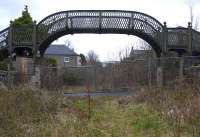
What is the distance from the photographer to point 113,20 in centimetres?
2627

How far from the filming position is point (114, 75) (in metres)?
27.0

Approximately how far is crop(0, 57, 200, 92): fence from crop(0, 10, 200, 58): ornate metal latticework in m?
1.76

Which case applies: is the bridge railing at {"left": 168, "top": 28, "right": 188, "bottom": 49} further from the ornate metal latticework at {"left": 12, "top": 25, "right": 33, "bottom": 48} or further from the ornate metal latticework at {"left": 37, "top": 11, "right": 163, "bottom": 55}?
the ornate metal latticework at {"left": 12, "top": 25, "right": 33, "bottom": 48}

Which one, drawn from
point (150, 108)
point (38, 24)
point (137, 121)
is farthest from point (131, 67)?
point (137, 121)

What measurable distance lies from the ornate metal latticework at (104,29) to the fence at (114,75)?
1.76m

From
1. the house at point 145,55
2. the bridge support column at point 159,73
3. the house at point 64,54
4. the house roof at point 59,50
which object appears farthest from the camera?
the house roof at point 59,50

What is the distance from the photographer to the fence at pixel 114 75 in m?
23.0

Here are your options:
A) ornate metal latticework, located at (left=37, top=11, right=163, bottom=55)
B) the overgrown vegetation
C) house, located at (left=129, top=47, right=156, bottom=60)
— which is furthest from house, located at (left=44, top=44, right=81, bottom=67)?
the overgrown vegetation

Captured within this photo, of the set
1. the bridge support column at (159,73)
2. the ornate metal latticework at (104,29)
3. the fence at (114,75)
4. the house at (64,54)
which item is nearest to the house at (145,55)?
the fence at (114,75)

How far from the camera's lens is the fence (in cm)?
2295

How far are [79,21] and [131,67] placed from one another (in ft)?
13.5

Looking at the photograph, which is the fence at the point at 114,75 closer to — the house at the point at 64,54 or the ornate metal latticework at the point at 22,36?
the ornate metal latticework at the point at 22,36

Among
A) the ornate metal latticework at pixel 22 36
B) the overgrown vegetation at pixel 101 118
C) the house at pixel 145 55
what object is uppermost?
the ornate metal latticework at pixel 22 36

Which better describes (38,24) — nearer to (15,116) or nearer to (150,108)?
(150,108)
